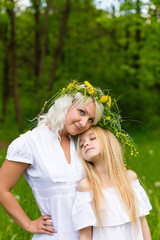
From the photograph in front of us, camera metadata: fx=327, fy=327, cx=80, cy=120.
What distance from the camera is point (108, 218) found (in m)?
2.04

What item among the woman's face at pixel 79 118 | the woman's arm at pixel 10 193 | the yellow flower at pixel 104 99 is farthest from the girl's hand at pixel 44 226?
the yellow flower at pixel 104 99

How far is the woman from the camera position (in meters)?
2.10

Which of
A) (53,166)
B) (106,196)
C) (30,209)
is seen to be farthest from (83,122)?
(30,209)

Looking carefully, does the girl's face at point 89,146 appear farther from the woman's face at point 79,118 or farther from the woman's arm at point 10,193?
the woman's arm at point 10,193

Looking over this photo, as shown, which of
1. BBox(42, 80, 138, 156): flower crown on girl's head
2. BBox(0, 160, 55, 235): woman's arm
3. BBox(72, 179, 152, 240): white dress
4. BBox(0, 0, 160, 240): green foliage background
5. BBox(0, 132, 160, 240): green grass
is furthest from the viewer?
BBox(0, 0, 160, 240): green foliage background

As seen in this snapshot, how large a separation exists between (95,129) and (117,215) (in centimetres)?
58

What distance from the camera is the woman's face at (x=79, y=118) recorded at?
2135mm

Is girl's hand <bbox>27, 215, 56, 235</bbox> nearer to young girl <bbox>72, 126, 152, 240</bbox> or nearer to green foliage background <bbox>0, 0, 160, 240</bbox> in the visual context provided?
young girl <bbox>72, 126, 152, 240</bbox>

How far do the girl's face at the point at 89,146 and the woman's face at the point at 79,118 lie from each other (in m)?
0.06

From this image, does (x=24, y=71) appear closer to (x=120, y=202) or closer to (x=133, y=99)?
(x=133, y=99)

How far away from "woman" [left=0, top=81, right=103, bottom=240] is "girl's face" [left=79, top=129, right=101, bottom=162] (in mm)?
55

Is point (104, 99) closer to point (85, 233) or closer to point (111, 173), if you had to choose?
point (111, 173)

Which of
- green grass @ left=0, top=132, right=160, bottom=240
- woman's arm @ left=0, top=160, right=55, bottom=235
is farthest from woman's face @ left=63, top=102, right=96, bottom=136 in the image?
green grass @ left=0, top=132, right=160, bottom=240

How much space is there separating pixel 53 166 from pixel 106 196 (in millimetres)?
386
